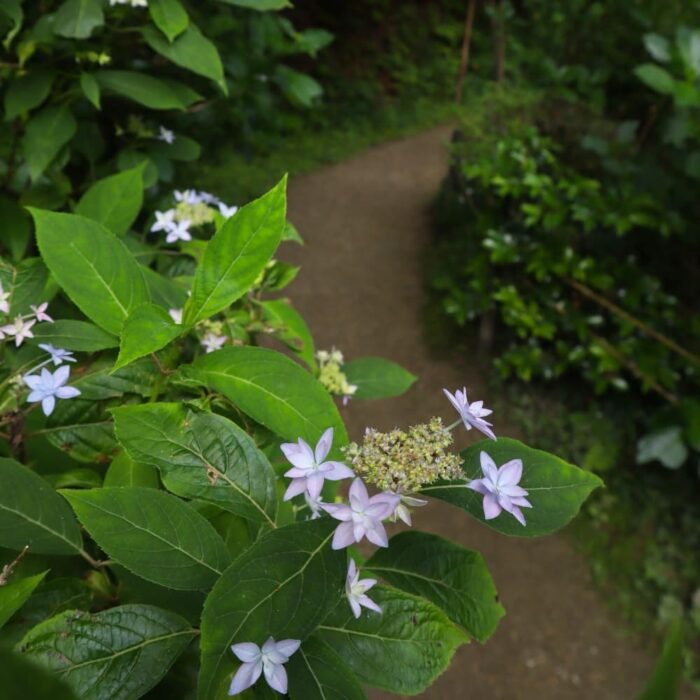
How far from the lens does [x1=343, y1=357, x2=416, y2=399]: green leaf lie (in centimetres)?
124

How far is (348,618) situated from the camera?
0.74 metres

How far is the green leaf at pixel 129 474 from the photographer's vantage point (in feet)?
2.71

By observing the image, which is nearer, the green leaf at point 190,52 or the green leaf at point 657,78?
the green leaf at point 190,52

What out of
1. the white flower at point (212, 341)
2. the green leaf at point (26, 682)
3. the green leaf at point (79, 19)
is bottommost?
the white flower at point (212, 341)

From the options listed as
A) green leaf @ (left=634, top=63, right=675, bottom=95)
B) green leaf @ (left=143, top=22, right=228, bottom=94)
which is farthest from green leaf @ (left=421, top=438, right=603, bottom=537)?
green leaf @ (left=634, top=63, right=675, bottom=95)

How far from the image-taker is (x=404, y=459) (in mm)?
642

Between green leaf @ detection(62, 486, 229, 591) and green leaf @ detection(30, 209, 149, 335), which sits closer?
green leaf @ detection(62, 486, 229, 591)

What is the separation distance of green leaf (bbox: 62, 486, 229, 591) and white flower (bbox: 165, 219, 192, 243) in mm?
660

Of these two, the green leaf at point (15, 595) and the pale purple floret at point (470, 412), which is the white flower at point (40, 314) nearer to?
the green leaf at point (15, 595)

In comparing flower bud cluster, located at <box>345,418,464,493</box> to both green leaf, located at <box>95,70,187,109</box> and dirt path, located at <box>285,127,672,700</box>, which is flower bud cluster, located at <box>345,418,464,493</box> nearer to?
green leaf, located at <box>95,70,187,109</box>

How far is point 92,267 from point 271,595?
468 mm

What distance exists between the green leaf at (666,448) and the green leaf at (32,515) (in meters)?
2.77

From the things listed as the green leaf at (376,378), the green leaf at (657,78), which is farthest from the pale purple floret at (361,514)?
the green leaf at (657,78)

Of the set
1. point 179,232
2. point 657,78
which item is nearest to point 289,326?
point 179,232
